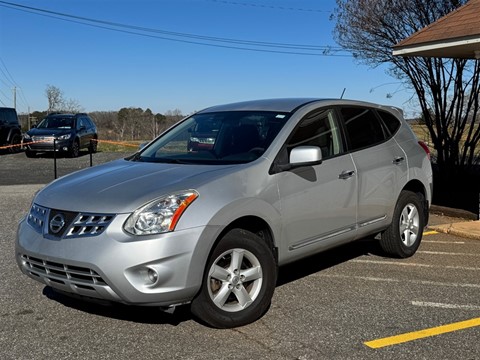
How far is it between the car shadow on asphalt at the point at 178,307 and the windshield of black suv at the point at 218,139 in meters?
1.26

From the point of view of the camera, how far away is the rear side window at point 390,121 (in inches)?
234

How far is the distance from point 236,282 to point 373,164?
215 cm

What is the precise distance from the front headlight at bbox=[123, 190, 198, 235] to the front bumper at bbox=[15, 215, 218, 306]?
0.17ft

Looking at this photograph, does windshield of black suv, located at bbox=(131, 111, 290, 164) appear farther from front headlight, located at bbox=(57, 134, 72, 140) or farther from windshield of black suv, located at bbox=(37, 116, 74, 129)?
windshield of black suv, located at bbox=(37, 116, 74, 129)

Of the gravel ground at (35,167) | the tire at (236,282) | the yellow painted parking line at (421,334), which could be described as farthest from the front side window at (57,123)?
the yellow painted parking line at (421,334)

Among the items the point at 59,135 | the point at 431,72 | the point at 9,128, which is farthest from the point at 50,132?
the point at 431,72

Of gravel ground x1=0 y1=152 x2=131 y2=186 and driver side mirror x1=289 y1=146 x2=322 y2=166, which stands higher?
driver side mirror x1=289 y1=146 x2=322 y2=166

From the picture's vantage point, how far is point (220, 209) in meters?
3.81

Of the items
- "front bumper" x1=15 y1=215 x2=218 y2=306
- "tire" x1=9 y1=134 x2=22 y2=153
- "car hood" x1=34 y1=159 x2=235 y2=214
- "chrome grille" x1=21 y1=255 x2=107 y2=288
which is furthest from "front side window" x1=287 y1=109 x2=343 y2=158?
"tire" x1=9 y1=134 x2=22 y2=153

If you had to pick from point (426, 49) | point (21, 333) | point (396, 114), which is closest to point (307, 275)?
point (396, 114)

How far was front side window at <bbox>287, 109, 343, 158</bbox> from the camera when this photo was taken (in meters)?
4.74

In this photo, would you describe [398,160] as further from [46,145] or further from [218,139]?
[46,145]

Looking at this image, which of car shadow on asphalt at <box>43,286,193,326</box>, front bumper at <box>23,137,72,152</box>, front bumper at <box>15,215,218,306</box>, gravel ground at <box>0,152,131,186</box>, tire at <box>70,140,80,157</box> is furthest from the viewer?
tire at <box>70,140,80,157</box>

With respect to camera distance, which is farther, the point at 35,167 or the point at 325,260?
the point at 35,167
